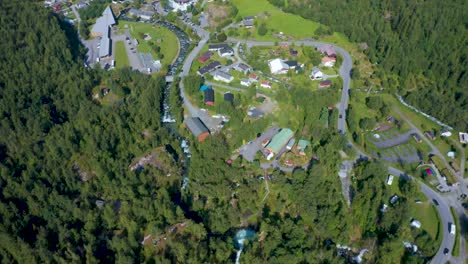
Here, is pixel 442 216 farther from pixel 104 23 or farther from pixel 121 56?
pixel 104 23

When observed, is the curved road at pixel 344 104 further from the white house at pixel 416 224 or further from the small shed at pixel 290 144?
the small shed at pixel 290 144

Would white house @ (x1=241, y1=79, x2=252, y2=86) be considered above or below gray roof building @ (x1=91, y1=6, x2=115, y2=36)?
below

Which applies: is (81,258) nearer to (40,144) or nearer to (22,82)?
(40,144)

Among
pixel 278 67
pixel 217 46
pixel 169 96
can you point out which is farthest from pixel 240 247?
pixel 217 46

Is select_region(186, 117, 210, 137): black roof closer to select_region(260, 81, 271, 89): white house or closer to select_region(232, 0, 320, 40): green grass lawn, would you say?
select_region(260, 81, 271, 89): white house

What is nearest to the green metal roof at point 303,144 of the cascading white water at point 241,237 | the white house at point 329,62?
the cascading white water at point 241,237

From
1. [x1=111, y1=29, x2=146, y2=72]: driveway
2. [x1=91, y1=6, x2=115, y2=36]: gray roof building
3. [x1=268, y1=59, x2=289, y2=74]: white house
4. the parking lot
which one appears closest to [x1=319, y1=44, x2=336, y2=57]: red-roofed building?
[x1=268, y1=59, x2=289, y2=74]: white house
